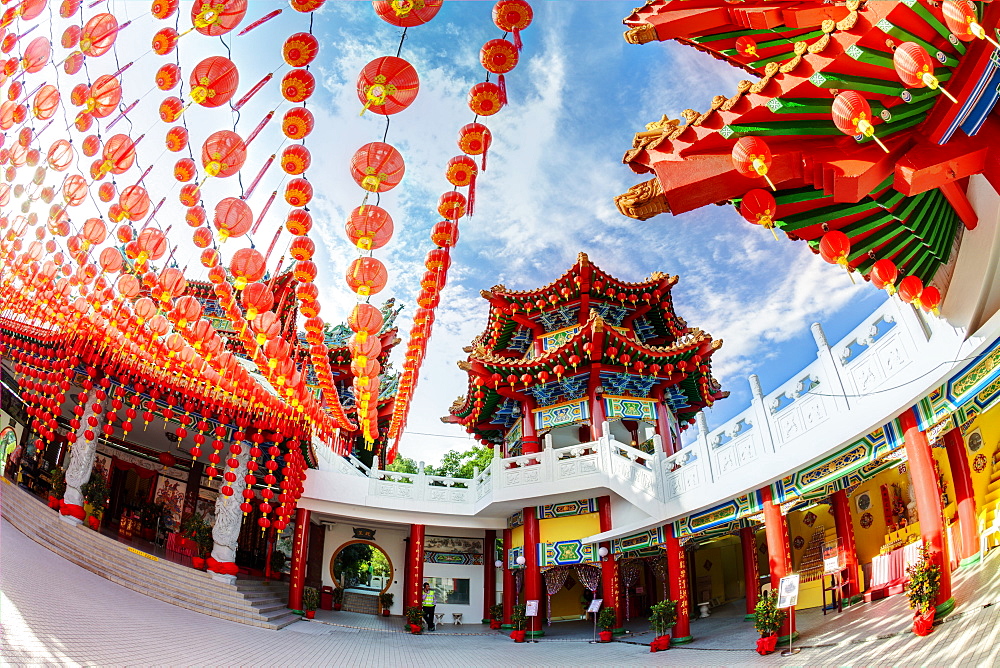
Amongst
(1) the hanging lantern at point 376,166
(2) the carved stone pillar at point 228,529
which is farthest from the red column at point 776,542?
(2) the carved stone pillar at point 228,529

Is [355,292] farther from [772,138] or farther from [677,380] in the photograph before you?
[677,380]

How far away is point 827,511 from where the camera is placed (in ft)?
39.0

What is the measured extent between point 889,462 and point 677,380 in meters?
8.05

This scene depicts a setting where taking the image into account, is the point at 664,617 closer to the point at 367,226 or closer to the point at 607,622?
the point at 607,622

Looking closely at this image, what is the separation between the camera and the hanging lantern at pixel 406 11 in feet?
13.5

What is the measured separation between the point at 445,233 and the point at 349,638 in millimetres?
9040

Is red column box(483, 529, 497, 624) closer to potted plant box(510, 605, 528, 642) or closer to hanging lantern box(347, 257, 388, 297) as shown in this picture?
potted plant box(510, 605, 528, 642)

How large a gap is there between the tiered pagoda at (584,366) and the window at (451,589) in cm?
400

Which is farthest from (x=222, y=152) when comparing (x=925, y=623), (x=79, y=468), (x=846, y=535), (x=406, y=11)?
(x=846, y=535)

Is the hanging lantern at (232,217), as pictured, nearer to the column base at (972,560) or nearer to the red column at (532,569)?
the column base at (972,560)

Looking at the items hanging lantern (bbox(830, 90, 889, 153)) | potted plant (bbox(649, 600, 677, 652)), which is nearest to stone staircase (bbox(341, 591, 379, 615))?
potted plant (bbox(649, 600, 677, 652))

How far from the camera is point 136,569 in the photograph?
38.8ft

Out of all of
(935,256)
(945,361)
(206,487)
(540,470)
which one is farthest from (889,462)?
(206,487)

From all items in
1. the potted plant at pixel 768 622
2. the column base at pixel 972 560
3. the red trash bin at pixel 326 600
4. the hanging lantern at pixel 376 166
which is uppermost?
the hanging lantern at pixel 376 166
